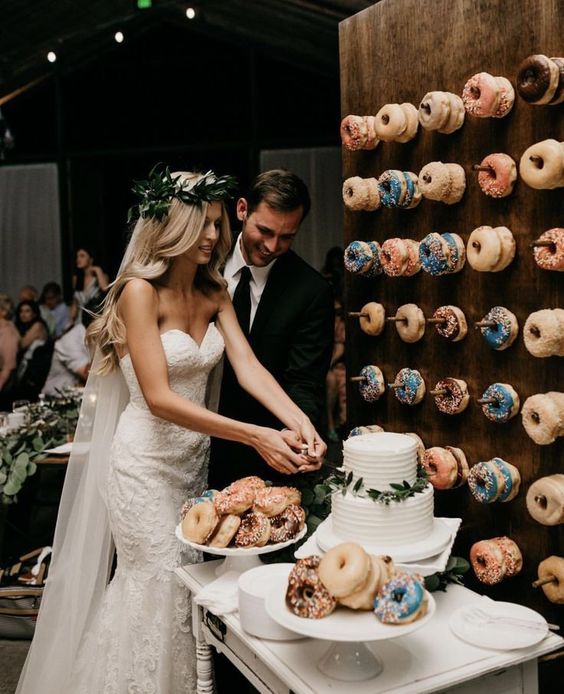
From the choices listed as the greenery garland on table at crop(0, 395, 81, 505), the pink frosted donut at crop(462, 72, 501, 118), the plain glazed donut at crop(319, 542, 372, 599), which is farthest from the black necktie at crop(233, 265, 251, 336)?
the greenery garland on table at crop(0, 395, 81, 505)

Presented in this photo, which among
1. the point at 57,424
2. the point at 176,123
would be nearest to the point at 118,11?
the point at 176,123

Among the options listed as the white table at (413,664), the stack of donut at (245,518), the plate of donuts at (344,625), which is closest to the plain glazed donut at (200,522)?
the stack of donut at (245,518)

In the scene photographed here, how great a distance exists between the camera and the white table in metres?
1.70

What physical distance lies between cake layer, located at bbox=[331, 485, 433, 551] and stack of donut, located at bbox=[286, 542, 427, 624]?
23cm

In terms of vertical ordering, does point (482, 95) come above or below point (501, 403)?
above

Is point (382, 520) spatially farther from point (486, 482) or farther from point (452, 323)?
point (452, 323)

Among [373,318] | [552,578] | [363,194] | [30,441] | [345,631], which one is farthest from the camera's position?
[30,441]

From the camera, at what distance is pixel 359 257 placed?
2.95 meters

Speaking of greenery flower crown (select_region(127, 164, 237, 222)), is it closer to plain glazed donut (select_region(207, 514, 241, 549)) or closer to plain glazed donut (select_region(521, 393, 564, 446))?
plain glazed donut (select_region(207, 514, 241, 549))

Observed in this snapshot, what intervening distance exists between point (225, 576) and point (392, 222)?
1.42 metres

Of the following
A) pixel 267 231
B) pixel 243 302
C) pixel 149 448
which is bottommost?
pixel 149 448

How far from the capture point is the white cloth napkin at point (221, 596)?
2.05 meters

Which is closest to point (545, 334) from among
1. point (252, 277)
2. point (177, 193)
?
point (177, 193)

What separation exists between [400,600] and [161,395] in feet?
4.00
